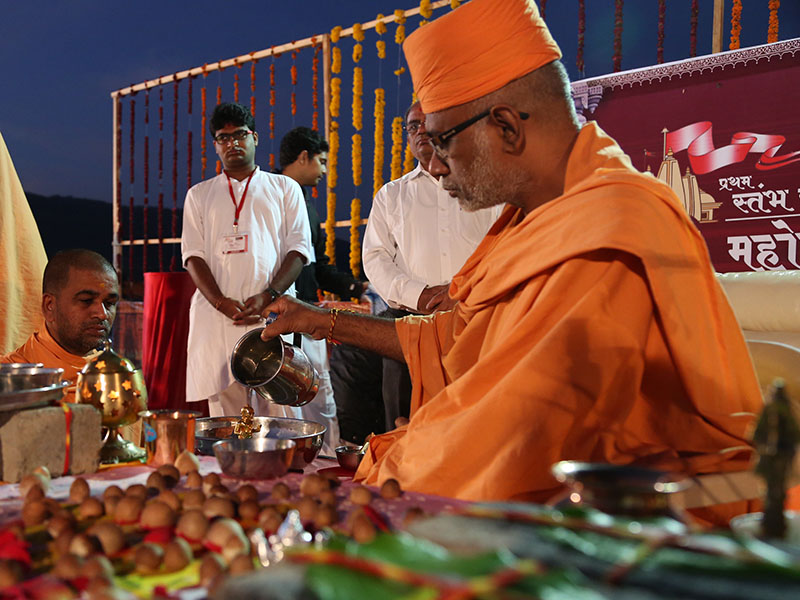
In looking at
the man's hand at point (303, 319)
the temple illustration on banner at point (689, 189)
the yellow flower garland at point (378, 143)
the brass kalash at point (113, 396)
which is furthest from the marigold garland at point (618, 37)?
the brass kalash at point (113, 396)

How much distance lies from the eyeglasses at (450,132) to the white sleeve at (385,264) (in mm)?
1663

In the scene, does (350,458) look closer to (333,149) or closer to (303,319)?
(303,319)

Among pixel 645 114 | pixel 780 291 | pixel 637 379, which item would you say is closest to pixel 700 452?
pixel 637 379

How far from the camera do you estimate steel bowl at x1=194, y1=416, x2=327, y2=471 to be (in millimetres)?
1982

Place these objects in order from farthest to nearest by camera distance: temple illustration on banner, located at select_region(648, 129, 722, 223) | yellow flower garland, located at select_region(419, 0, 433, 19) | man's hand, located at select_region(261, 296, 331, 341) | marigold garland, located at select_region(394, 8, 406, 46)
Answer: marigold garland, located at select_region(394, 8, 406, 46) → yellow flower garland, located at select_region(419, 0, 433, 19) → temple illustration on banner, located at select_region(648, 129, 722, 223) → man's hand, located at select_region(261, 296, 331, 341)

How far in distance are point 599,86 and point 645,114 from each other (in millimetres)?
327

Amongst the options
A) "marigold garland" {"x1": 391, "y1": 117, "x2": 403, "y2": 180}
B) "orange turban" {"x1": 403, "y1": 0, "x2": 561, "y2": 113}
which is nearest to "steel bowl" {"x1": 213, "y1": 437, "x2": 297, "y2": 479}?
"orange turban" {"x1": 403, "y1": 0, "x2": 561, "y2": 113}

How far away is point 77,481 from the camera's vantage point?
4.43 feet

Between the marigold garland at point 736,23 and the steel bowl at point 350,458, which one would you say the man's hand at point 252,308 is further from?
the marigold garland at point 736,23

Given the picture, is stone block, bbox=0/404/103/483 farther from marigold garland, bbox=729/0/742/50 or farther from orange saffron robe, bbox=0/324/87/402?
marigold garland, bbox=729/0/742/50

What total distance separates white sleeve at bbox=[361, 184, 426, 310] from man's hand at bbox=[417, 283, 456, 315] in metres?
0.06

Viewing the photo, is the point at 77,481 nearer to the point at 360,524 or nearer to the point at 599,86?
the point at 360,524

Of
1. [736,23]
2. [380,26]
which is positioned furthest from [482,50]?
[380,26]

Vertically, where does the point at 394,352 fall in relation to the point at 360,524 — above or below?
above
